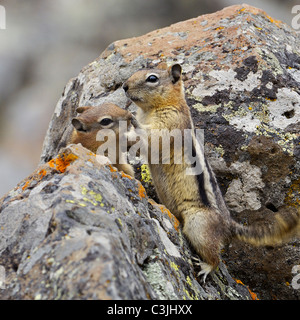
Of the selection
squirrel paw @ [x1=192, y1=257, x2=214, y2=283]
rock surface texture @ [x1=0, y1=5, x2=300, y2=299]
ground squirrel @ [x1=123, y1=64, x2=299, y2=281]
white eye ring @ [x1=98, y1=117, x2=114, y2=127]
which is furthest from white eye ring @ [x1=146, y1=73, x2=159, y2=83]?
squirrel paw @ [x1=192, y1=257, x2=214, y2=283]

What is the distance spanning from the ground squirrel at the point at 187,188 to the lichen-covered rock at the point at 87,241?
0.53 metres

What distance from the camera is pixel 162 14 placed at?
19.8 meters

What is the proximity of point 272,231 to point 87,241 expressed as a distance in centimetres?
337

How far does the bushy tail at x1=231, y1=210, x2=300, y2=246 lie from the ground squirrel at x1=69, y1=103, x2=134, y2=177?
175 centimetres

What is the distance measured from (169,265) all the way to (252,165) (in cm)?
300

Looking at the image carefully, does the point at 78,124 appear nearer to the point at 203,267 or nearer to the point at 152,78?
the point at 152,78

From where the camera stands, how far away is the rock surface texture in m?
3.76

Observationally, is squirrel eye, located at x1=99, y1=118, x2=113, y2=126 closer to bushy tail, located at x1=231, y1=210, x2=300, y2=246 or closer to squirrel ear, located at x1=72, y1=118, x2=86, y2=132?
squirrel ear, located at x1=72, y1=118, x2=86, y2=132

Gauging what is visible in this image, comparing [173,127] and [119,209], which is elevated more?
[173,127]

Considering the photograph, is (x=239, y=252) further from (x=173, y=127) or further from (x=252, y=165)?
(x=173, y=127)
